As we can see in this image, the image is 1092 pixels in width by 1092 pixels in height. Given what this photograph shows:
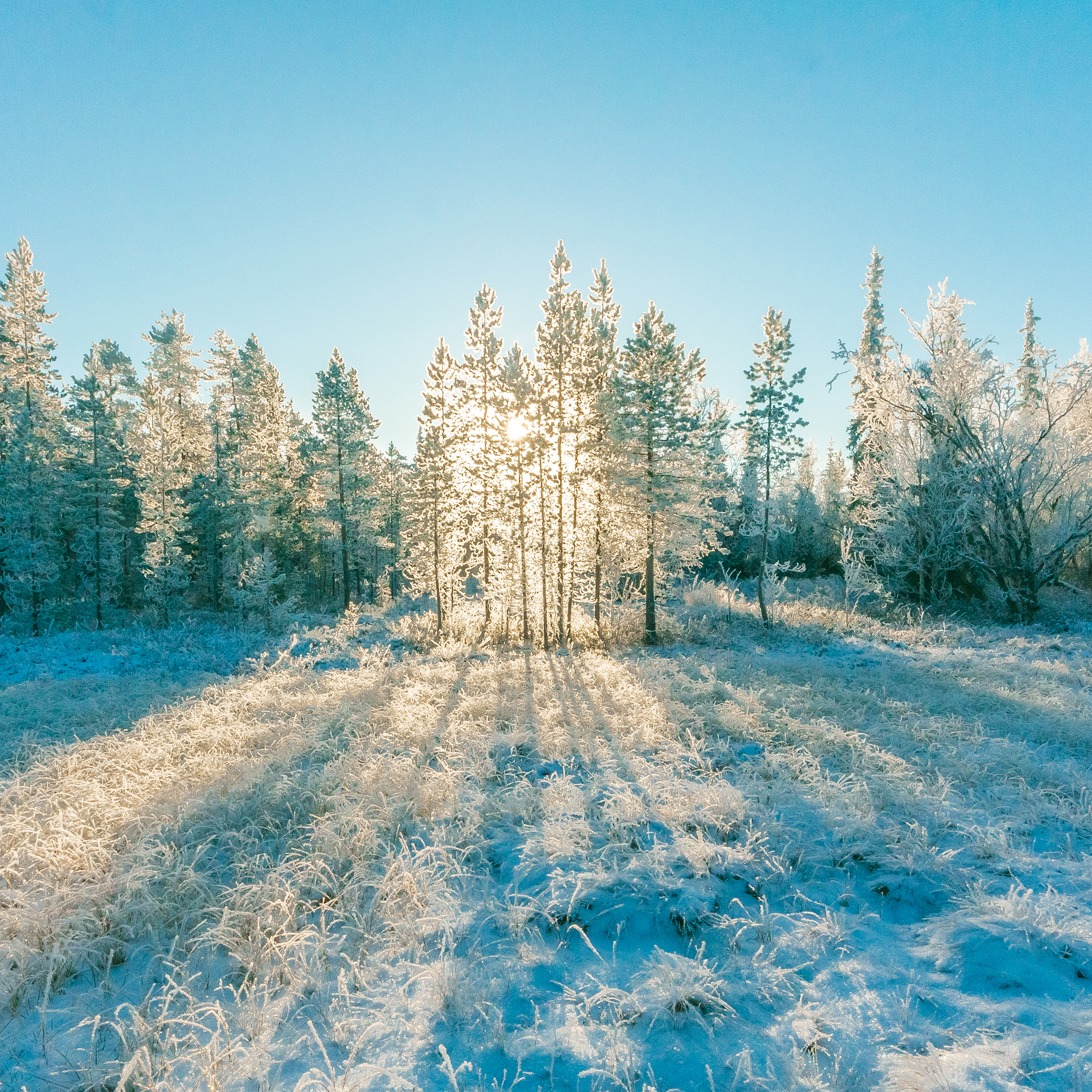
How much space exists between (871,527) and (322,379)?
32.1 metres

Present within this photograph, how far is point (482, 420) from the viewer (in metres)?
22.7

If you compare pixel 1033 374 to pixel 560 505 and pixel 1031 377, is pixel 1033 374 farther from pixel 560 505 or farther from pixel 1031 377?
pixel 560 505

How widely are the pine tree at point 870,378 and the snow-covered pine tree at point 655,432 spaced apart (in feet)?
32.3

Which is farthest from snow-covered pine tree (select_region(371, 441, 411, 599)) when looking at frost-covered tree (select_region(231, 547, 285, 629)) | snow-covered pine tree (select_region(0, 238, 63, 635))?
snow-covered pine tree (select_region(0, 238, 63, 635))

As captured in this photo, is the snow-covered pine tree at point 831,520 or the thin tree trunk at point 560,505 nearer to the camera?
the thin tree trunk at point 560,505

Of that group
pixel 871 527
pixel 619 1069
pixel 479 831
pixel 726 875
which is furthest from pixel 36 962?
pixel 871 527

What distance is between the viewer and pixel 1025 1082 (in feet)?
8.54

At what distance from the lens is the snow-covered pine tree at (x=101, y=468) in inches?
1141

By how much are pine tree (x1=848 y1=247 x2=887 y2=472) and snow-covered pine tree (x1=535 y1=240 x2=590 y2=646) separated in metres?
13.4

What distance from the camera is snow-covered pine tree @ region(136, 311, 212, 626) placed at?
27156 mm

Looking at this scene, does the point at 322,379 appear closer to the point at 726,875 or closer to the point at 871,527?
the point at 871,527

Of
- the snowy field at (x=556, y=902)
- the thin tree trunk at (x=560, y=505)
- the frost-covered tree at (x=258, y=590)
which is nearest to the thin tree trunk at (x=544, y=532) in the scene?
the thin tree trunk at (x=560, y=505)

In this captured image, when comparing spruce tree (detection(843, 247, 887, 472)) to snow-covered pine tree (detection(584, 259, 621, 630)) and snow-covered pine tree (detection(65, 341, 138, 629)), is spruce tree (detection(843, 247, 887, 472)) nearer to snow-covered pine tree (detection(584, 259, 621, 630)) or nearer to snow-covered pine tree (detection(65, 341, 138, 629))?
snow-covered pine tree (detection(584, 259, 621, 630))

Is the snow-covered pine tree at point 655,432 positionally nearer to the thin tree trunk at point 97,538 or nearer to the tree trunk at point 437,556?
the tree trunk at point 437,556
